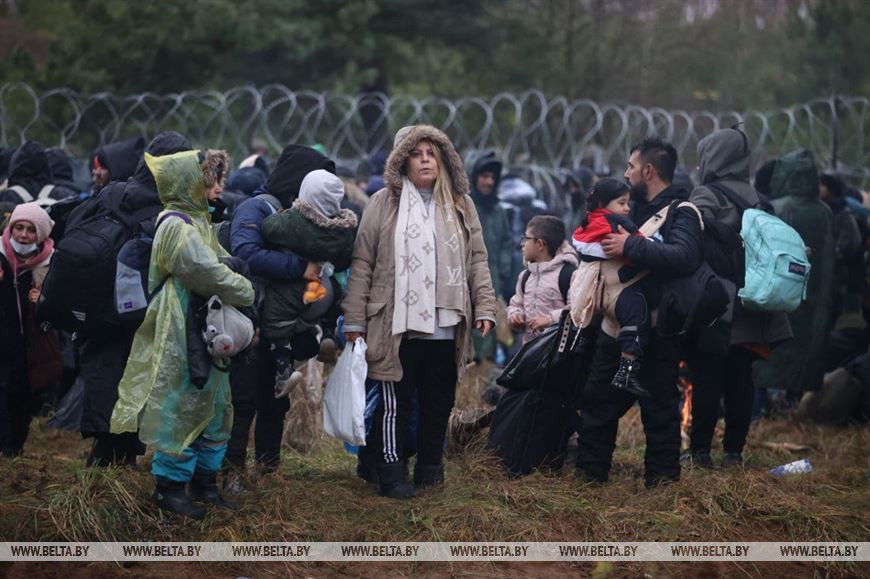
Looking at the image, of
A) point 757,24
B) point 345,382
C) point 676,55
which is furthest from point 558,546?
point 757,24

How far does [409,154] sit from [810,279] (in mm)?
3871

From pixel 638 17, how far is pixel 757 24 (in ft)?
13.8

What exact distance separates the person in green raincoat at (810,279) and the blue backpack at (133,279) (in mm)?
4673

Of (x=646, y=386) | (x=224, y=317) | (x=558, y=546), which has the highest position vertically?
(x=224, y=317)

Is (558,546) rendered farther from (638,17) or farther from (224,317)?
(638,17)

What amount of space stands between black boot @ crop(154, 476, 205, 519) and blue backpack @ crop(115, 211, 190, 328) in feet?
2.43

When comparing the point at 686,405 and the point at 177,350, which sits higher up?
the point at 177,350

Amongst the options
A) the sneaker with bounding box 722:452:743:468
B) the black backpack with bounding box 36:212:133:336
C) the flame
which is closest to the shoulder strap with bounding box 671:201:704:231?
the sneaker with bounding box 722:452:743:468

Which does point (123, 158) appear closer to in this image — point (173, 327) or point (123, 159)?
point (123, 159)

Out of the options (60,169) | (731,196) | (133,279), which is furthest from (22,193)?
(731,196)

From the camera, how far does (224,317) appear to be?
4.79m

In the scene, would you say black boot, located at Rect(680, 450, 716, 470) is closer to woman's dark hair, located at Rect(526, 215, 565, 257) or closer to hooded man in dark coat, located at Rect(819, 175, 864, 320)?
woman's dark hair, located at Rect(526, 215, 565, 257)

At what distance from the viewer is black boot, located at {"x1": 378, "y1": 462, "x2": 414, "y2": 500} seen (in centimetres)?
549

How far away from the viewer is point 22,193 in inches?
306
